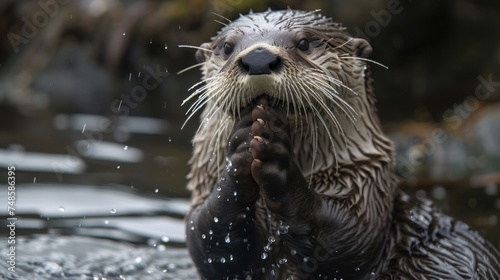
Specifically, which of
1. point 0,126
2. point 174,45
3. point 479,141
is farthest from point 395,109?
point 0,126

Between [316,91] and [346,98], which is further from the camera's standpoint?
[346,98]

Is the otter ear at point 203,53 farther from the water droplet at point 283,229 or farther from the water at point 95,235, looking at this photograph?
the water at point 95,235

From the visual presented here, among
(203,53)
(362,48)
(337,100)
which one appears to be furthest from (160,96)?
(337,100)

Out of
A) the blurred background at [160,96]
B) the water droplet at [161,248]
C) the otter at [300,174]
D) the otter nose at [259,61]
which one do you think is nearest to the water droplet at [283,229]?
the otter at [300,174]

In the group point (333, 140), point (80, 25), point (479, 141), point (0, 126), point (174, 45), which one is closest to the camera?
point (333, 140)

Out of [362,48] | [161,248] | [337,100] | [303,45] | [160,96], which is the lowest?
[160,96]

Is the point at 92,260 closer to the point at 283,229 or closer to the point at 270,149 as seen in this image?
the point at 283,229

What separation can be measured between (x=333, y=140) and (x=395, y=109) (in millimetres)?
5337

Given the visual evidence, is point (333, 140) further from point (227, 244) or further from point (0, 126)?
point (0, 126)

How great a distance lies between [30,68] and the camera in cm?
1084

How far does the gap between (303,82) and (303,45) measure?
28 centimetres

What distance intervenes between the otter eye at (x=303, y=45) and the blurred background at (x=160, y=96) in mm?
2051

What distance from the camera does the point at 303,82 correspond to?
2930 mm

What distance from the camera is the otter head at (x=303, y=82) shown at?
288 centimetres
